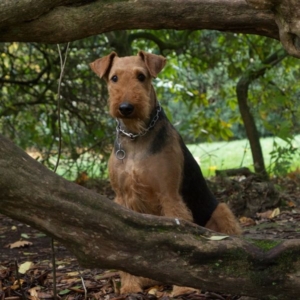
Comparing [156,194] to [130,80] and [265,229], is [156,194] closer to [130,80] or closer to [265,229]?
[130,80]

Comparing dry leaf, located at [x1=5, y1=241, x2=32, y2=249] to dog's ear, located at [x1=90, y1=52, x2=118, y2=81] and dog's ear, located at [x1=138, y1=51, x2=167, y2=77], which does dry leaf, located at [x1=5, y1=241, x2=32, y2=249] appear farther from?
dog's ear, located at [x1=138, y1=51, x2=167, y2=77]

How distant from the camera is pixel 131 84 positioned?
397 cm

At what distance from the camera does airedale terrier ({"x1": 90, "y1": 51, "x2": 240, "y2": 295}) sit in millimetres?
3943

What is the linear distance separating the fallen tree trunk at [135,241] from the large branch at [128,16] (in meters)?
0.82

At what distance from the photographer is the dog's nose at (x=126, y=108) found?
3.87 m

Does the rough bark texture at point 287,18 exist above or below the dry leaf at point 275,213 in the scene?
above

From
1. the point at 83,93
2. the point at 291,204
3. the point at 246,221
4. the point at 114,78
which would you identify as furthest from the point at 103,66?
the point at 83,93

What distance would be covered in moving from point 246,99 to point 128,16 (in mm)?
5021

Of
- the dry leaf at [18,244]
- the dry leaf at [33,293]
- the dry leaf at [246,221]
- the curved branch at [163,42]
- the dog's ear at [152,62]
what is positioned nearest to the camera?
the dry leaf at [33,293]

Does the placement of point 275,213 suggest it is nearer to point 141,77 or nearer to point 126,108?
point 141,77

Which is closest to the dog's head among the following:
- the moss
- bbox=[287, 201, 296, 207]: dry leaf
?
the moss

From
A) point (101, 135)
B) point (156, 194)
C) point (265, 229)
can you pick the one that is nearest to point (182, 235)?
point (156, 194)

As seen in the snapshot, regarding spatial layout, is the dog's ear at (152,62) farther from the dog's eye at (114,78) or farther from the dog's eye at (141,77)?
the dog's eye at (114,78)

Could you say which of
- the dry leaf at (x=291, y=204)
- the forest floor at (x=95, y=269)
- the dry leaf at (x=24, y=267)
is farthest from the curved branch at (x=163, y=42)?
the dry leaf at (x=24, y=267)
